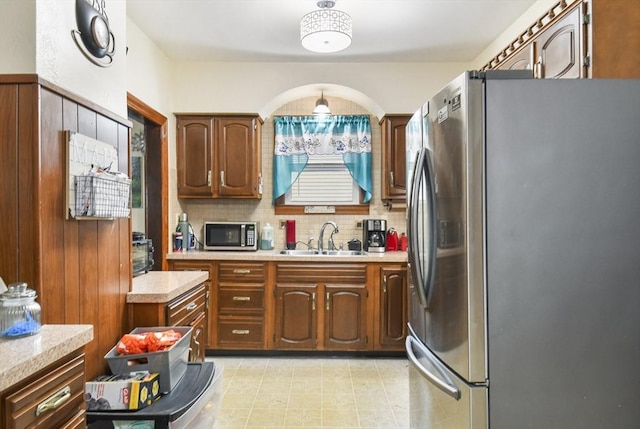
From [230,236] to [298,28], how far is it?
1938mm

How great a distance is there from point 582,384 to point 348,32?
7.70ft

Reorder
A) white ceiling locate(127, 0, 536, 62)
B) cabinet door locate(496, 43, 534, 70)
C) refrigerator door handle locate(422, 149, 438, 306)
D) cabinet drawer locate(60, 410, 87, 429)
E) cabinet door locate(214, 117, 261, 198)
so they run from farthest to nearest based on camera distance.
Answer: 1. cabinet door locate(214, 117, 261, 198)
2. white ceiling locate(127, 0, 536, 62)
3. cabinet door locate(496, 43, 534, 70)
4. refrigerator door handle locate(422, 149, 438, 306)
5. cabinet drawer locate(60, 410, 87, 429)

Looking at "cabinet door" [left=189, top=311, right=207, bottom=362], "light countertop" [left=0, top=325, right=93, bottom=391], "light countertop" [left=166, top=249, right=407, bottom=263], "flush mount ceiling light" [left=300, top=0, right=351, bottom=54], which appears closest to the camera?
"light countertop" [left=0, top=325, right=93, bottom=391]

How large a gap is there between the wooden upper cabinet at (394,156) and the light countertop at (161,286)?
6.45ft

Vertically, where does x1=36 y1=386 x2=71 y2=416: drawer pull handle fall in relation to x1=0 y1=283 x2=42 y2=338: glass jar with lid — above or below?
below

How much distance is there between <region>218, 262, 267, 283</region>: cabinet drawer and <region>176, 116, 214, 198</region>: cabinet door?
729 mm

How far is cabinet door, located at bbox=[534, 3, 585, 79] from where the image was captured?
1.73m

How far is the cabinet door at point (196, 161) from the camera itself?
3.63 m

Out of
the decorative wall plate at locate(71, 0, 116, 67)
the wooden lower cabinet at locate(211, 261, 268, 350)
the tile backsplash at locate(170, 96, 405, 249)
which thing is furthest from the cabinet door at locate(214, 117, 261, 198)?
the decorative wall plate at locate(71, 0, 116, 67)

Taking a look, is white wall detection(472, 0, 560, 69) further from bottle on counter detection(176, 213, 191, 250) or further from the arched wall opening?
bottle on counter detection(176, 213, 191, 250)

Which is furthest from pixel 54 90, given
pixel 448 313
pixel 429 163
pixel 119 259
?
pixel 448 313

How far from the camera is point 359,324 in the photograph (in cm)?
337

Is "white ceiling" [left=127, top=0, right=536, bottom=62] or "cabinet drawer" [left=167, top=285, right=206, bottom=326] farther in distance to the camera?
"white ceiling" [left=127, top=0, right=536, bottom=62]

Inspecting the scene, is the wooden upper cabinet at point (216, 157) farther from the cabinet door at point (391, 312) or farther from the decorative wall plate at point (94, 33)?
the decorative wall plate at point (94, 33)
